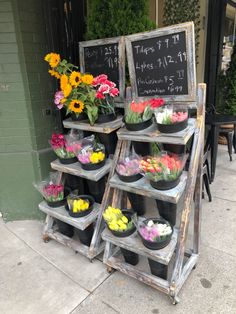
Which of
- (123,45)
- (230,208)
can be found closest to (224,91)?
(230,208)

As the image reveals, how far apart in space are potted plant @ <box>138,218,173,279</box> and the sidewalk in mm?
225

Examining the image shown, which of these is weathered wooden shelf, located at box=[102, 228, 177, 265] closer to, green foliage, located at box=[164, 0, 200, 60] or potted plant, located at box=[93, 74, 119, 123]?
potted plant, located at box=[93, 74, 119, 123]

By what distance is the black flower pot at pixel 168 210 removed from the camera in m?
1.94

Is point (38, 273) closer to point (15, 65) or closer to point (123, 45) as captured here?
point (15, 65)

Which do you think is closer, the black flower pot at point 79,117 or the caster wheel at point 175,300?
the caster wheel at point 175,300

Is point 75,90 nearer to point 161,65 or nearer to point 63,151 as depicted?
point 63,151

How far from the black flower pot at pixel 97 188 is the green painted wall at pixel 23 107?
0.70 m

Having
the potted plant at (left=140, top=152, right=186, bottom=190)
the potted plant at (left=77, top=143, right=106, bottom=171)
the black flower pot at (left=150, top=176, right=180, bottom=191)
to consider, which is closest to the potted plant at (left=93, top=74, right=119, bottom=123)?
the potted plant at (left=77, top=143, right=106, bottom=171)

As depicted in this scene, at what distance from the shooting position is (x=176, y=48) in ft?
6.09

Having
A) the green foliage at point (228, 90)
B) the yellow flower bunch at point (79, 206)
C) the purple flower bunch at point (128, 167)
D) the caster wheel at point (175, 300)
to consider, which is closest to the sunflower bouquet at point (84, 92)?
the purple flower bunch at point (128, 167)

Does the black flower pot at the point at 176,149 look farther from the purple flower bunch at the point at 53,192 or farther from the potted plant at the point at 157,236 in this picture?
the purple flower bunch at the point at 53,192

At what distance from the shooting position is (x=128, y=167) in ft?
6.51

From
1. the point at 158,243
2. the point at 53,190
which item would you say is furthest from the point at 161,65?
the point at 53,190

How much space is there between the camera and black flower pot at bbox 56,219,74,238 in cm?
247
